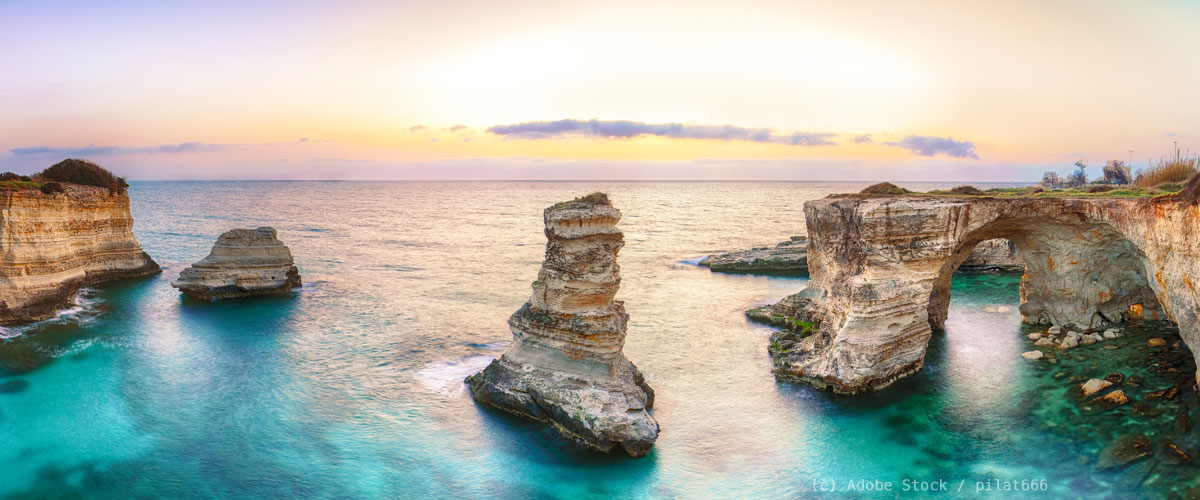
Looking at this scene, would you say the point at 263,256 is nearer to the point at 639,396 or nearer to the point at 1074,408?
the point at 639,396

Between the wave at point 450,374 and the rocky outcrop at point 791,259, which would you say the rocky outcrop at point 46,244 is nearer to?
the wave at point 450,374

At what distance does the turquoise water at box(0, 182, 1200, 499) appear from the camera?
1606 centimetres

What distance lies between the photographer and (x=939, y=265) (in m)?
20.8

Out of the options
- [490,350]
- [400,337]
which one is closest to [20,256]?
[400,337]

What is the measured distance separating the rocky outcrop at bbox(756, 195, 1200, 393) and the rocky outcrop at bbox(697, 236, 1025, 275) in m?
19.0

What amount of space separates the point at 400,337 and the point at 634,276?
20.9m

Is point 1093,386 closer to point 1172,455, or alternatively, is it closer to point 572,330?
point 1172,455

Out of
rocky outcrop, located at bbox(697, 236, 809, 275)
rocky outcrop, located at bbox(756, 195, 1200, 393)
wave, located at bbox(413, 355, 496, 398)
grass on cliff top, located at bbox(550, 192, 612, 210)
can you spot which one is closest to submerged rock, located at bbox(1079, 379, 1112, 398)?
rocky outcrop, located at bbox(756, 195, 1200, 393)

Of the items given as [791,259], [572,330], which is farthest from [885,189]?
[791,259]

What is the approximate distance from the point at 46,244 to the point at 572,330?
27.0 meters

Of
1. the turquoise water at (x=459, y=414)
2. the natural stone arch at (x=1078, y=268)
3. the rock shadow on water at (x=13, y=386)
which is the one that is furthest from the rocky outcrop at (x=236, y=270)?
the natural stone arch at (x=1078, y=268)

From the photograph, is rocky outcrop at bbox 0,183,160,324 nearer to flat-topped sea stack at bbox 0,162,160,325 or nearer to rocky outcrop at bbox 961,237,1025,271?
flat-topped sea stack at bbox 0,162,160,325

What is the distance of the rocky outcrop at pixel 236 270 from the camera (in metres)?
35.6

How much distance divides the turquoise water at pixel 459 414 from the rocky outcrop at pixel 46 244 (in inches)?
56.7
